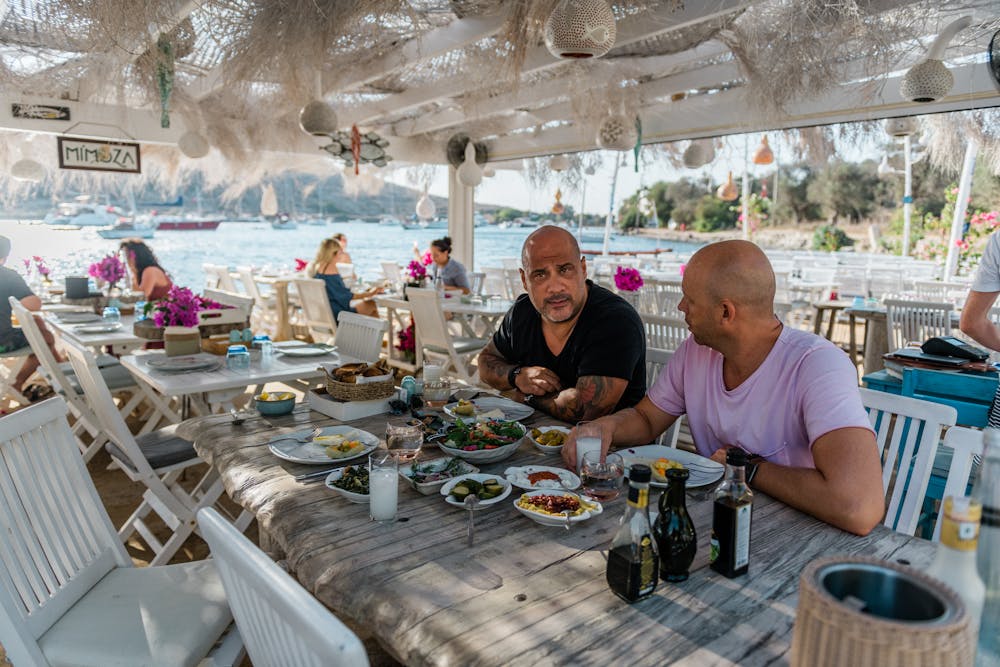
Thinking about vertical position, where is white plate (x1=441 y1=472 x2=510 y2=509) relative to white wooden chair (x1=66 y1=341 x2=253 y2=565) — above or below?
above

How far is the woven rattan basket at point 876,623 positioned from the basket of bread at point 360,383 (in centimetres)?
171

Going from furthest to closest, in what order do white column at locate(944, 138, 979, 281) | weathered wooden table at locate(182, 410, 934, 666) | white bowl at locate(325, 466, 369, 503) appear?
white column at locate(944, 138, 979, 281)
white bowl at locate(325, 466, 369, 503)
weathered wooden table at locate(182, 410, 934, 666)

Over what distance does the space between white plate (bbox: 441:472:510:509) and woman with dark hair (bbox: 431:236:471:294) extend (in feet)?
17.9

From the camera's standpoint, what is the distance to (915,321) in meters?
5.28

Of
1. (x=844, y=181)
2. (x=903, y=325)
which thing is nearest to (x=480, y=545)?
(x=903, y=325)

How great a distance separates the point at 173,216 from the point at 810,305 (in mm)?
33832

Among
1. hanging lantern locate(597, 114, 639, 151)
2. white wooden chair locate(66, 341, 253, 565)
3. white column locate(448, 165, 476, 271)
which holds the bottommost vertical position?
white wooden chair locate(66, 341, 253, 565)

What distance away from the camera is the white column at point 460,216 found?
9914mm

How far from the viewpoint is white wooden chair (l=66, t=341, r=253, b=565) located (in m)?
2.62

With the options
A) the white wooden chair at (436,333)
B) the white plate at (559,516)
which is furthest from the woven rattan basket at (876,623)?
the white wooden chair at (436,333)

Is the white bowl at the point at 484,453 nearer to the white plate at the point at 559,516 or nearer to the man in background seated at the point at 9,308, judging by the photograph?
the white plate at the point at 559,516

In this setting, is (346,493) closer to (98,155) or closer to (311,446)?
(311,446)

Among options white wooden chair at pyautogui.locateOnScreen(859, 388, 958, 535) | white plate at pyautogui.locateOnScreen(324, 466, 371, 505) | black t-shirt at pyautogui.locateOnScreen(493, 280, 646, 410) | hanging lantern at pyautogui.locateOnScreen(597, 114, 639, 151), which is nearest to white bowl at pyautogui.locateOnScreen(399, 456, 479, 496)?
white plate at pyautogui.locateOnScreen(324, 466, 371, 505)

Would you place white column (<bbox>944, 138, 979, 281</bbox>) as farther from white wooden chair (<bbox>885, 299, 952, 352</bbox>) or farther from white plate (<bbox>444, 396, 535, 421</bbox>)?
white plate (<bbox>444, 396, 535, 421</bbox>)
